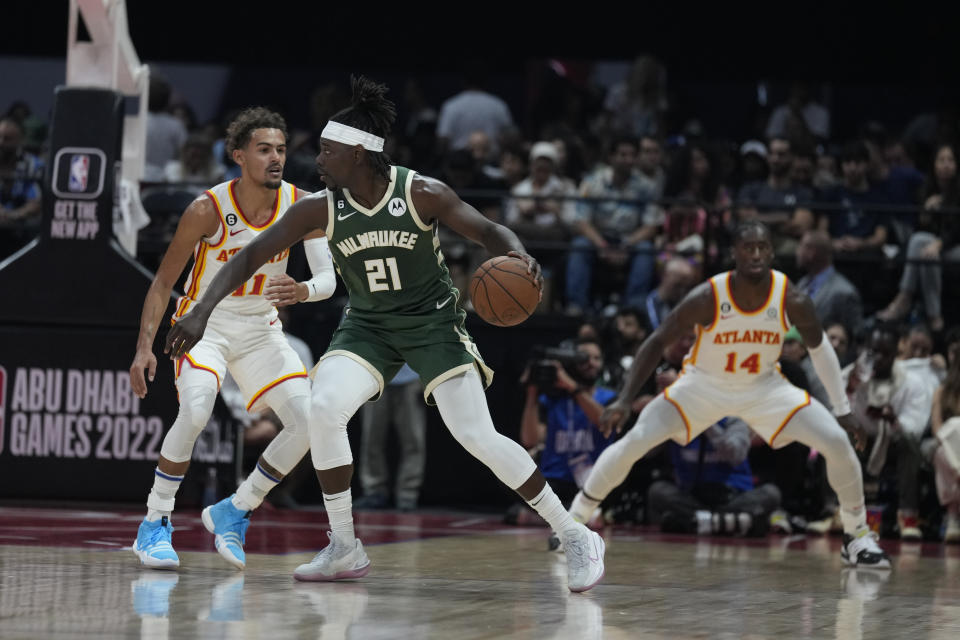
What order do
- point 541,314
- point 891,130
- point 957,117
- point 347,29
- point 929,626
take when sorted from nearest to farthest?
point 929,626
point 541,314
point 957,117
point 891,130
point 347,29

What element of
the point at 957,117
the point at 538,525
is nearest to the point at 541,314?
the point at 538,525

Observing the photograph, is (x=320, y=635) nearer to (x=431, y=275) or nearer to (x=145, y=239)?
(x=431, y=275)

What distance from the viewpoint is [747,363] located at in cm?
834

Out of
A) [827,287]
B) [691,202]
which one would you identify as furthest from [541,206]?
[827,287]

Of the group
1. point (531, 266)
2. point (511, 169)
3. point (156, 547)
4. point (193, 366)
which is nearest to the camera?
point (531, 266)

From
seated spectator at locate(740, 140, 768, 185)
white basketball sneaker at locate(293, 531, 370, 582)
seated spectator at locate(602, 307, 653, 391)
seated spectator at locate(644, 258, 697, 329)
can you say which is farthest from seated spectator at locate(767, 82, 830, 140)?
white basketball sneaker at locate(293, 531, 370, 582)

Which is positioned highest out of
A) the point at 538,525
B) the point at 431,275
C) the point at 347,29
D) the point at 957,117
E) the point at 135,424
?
the point at 347,29

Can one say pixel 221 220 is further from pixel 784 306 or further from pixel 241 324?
pixel 784 306

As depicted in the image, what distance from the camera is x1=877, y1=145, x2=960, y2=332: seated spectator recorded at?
11445 millimetres

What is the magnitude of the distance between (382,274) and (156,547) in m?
1.63

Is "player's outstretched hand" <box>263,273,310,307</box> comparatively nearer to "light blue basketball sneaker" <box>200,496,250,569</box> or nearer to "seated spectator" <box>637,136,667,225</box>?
"light blue basketball sneaker" <box>200,496,250,569</box>

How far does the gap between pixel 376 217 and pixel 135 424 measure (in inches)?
173

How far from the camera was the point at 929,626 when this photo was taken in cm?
571

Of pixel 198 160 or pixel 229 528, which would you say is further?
pixel 198 160
